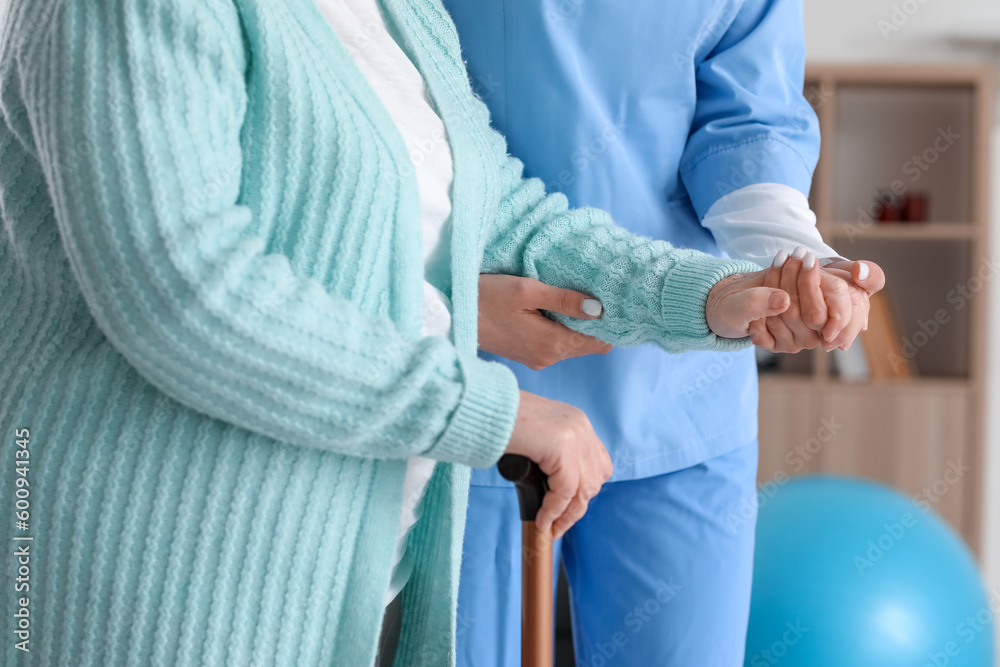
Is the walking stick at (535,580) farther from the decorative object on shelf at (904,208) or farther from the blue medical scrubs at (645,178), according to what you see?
the decorative object on shelf at (904,208)

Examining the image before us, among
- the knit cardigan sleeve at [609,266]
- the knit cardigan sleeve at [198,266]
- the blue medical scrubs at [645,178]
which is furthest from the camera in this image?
the blue medical scrubs at [645,178]

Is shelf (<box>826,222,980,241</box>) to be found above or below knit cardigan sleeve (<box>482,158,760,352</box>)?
above

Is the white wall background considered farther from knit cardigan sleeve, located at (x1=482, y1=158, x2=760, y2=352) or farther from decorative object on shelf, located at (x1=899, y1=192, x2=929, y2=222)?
knit cardigan sleeve, located at (x1=482, y1=158, x2=760, y2=352)

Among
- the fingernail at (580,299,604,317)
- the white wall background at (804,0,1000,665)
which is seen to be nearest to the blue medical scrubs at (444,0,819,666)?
the fingernail at (580,299,604,317)

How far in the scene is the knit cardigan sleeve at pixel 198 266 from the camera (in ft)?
1.89

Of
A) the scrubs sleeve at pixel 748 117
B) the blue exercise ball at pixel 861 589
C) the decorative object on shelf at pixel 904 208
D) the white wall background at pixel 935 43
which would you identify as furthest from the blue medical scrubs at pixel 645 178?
the white wall background at pixel 935 43

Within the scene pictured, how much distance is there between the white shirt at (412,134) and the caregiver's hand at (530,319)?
0.17m

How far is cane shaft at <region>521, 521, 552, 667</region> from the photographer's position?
78 cm

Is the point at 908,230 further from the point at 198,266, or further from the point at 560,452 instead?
the point at 198,266

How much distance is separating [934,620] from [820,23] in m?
2.09

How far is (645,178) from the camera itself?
3.47 feet

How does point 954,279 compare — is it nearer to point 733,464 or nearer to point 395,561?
point 733,464

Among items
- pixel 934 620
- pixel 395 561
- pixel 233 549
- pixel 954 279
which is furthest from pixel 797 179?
pixel 954 279

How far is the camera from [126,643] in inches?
25.0
